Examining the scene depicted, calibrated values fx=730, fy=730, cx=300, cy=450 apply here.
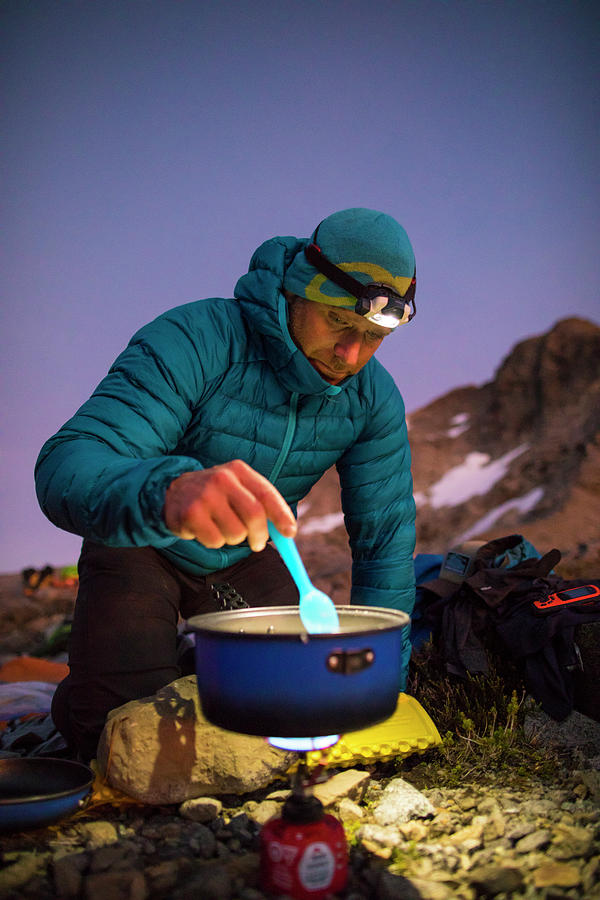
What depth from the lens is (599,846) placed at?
6.27 feet

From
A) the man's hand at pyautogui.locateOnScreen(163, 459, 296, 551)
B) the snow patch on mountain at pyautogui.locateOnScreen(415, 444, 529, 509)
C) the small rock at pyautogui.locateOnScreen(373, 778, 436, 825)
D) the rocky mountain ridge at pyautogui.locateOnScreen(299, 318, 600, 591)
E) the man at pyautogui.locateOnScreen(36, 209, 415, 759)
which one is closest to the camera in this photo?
the man's hand at pyautogui.locateOnScreen(163, 459, 296, 551)

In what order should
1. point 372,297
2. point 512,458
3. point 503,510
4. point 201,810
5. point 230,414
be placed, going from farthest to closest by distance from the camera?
1. point 512,458
2. point 503,510
3. point 230,414
4. point 372,297
5. point 201,810

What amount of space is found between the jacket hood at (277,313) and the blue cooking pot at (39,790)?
1.41 m

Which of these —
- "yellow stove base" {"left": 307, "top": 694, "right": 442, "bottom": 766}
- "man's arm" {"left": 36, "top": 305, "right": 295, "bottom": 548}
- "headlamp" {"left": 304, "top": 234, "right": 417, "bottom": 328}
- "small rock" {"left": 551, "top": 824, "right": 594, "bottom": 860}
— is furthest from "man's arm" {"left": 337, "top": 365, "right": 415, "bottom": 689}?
"small rock" {"left": 551, "top": 824, "right": 594, "bottom": 860}

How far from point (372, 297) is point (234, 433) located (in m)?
0.69

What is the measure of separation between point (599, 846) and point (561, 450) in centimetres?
995

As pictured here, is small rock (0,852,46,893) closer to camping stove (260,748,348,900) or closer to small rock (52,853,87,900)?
small rock (52,853,87,900)

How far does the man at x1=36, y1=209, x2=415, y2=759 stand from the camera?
2.31m

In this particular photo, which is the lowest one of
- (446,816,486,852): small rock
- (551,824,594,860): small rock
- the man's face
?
(551,824,594,860): small rock

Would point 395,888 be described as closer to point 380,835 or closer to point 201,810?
point 380,835

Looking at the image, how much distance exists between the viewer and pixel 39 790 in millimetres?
2166

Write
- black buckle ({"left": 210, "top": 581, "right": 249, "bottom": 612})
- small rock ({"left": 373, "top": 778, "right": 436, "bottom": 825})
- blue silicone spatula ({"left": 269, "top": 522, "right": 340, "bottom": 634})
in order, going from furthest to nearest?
black buckle ({"left": 210, "top": 581, "right": 249, "bottom": 612}), small rock ({"left": 373, "top": 778, "right": 436, "bottom": 825}), blue silicone spatula ({"left": 269, "top": 522, "right": 340, "bottom": 634})

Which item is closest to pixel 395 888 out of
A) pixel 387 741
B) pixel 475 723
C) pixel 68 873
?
pixel 68 873

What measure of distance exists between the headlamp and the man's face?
50mm
